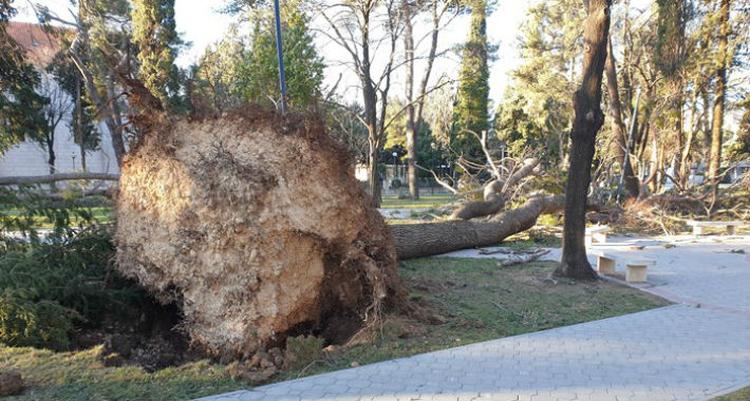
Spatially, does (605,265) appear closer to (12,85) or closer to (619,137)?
(12,85)

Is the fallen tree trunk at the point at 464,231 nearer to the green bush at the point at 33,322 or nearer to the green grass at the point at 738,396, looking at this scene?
the green bush at the point at 33,322

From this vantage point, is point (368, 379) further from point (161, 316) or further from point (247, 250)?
point (161, 316)

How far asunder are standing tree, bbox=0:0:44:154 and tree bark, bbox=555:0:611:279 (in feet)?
26.9

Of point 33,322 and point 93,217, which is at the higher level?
point 93,217

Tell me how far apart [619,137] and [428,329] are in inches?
623

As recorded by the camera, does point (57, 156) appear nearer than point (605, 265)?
No

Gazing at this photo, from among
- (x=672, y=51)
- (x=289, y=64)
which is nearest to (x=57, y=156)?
(x=289, y=64)

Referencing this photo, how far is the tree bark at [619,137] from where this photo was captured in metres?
17.6

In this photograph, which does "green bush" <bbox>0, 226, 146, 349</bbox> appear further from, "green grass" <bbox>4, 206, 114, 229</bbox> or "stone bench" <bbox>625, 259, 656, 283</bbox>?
"stone bench" <bbox>625, 259, 656, 283</bbox>

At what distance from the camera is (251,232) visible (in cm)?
482

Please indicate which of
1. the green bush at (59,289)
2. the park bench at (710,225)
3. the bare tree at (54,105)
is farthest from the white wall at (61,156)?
the park bench at (710,225)

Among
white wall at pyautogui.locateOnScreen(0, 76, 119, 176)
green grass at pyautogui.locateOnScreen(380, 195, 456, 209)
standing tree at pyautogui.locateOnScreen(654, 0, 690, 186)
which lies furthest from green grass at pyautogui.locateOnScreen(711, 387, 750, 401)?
white wall at pyautogui.locateOnScreen(0, 76, 119, 176)

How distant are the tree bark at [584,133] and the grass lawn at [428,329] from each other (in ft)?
1.56

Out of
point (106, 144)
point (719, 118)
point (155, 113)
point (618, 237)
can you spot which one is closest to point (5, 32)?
point (155, 113)
